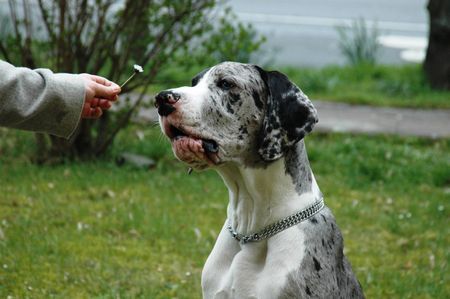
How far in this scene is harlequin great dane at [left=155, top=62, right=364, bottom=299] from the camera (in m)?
3.42

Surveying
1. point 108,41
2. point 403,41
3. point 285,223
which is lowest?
point 403,41

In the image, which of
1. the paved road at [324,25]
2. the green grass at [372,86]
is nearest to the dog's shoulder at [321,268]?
the green grass at [372,86]

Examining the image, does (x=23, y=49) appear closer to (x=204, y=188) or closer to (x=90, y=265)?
(x=204, y=188)

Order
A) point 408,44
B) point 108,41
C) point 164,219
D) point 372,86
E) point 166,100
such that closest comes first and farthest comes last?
point 166,100
point 164,219
point 108,41
point 372,86
point 408,44

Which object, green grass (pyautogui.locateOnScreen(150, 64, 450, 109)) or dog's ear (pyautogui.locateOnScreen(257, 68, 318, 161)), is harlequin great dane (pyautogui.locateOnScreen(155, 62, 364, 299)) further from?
green grass (pyautogui.locateOnScreen(150, 64, 450, 109))

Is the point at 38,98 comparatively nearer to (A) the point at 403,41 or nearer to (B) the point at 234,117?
(B) the point at 234,117

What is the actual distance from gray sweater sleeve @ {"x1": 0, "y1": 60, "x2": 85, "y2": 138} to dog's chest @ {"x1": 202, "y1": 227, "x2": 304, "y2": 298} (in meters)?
0.90

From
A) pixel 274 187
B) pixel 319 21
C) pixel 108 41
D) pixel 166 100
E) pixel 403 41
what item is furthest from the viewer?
pixel 319 21

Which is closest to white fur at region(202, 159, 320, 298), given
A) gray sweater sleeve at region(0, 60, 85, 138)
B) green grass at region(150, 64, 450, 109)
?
gray sweater sleeve at region(0, 60, 85, 138)

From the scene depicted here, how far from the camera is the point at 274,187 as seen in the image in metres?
3.58

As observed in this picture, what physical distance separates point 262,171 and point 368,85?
7.47m

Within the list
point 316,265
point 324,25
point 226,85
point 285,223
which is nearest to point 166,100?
point 226,85

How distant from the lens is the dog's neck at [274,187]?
357 cm

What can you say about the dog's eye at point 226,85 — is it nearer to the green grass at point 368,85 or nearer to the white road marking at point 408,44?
Answer: the green grass at point 368,85
